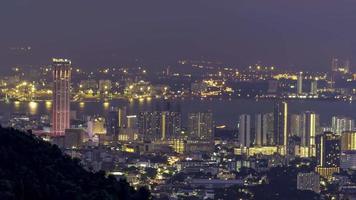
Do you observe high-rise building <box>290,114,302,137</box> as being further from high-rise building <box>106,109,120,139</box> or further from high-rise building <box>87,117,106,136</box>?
high-rise building <box>87,117,106,136</box>

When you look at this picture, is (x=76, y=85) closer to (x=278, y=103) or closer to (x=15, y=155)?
(x=278, y=103)

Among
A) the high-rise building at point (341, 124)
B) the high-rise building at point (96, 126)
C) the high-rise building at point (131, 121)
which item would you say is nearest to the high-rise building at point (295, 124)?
the high-rise building at point (341, 124)

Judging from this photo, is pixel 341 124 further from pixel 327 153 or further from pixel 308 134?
pixel 327 153

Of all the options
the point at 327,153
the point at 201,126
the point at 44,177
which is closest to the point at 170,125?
the point at 201,126

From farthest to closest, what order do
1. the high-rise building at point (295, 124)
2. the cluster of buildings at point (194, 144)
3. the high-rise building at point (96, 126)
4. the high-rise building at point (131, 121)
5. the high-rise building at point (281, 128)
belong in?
the high-rise building at point (131, 121), the high-rise building at point (96, 126), the high-rise building at point (295, 124), the high-rise building at point (281, 128), the cluster of buildings at point (194, 144)

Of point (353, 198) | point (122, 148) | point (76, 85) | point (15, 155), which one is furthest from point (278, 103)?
point (15, 155)

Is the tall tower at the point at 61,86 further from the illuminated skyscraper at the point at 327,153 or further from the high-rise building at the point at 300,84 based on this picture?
the illuminated skyscraper at the point at 327,153
